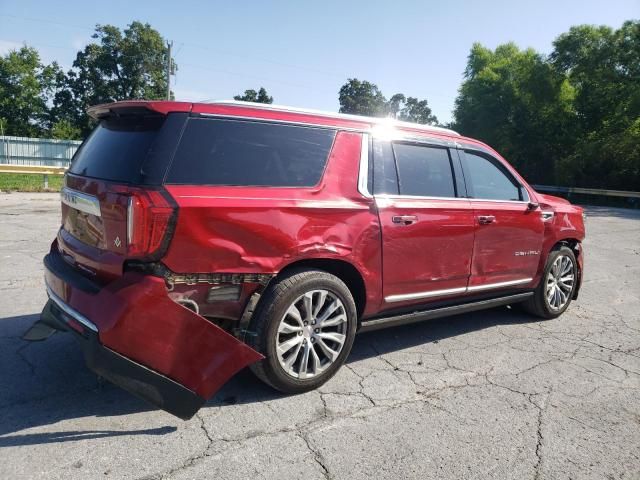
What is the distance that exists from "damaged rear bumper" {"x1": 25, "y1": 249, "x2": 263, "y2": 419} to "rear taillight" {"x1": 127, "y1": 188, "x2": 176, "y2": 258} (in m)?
0.16

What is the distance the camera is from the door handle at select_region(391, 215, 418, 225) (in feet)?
12.2

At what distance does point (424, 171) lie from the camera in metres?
4.09

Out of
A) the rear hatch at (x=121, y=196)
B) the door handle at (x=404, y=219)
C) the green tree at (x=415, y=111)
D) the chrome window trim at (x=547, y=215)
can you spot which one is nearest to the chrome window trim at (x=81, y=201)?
the rear hatch at (x=121, y=196)

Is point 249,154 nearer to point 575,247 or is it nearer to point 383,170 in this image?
point 383,170

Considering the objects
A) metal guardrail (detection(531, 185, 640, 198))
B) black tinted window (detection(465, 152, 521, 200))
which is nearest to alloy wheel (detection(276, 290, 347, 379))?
black tinted window (detection(465, 152, 521, 200))

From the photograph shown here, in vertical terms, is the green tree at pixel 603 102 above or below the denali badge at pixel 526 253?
above

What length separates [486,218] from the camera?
4.40 metres

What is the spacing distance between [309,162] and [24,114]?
52621 mm

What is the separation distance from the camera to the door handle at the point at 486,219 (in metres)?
4.35

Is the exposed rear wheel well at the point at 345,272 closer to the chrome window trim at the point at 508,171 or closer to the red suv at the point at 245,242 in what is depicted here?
the red suv at the point at 245,242

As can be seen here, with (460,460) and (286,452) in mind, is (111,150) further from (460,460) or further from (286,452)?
(460,460)

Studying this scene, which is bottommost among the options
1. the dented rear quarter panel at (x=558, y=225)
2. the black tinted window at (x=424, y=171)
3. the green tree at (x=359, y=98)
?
the dented rear quarter panel at (x=558, y=225)

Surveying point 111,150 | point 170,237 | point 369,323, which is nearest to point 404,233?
point 369,323

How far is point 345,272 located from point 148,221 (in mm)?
1480
